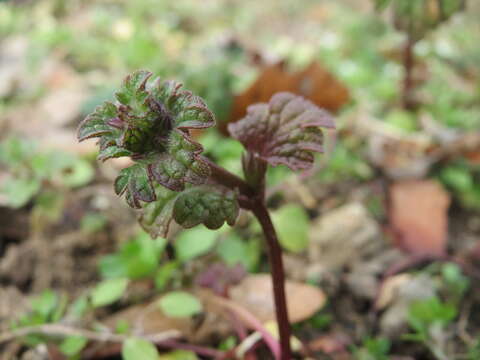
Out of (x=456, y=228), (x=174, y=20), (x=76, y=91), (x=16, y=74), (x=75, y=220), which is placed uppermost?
(x=174, y=20)

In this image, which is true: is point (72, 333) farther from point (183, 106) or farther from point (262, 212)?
point (183, 106)

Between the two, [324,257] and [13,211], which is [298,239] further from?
[13,211]

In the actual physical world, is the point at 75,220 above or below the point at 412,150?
above

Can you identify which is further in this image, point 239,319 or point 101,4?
point 101,4

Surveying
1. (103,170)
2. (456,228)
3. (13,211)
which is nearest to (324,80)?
(456,228)

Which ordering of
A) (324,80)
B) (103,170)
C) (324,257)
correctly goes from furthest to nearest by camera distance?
(324,80), (103,170), (324,257)

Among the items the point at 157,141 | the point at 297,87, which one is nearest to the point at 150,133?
the point at 157,141
